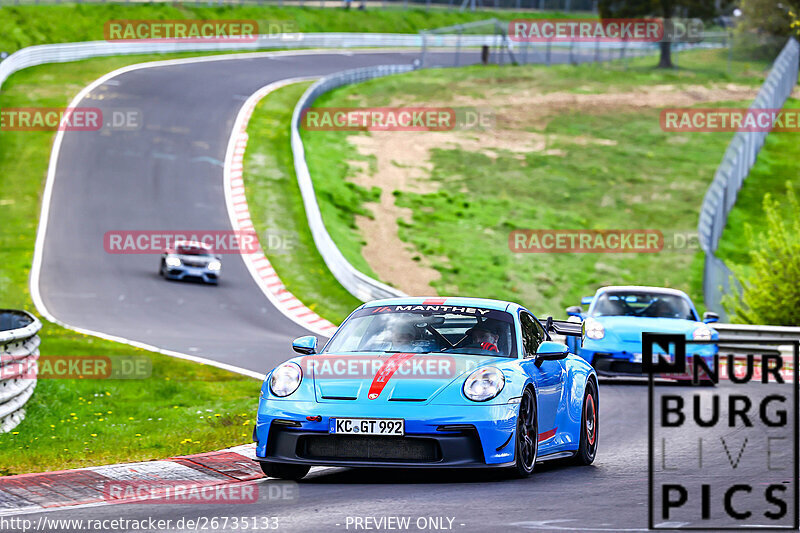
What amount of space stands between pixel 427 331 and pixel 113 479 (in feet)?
8.70

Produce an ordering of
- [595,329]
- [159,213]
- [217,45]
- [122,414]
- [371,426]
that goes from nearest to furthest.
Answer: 1. [371,426]
2. [122,414]
3. [595,329]
4. [159,213]
5. [217,45]

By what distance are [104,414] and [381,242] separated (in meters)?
25.2

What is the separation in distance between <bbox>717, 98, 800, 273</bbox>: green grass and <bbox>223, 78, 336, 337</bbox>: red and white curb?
13.8m

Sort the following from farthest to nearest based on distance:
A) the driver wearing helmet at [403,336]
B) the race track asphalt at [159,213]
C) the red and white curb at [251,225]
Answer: the red and white curb at [251,225] → the race track asphalt at [159,213] → the driver wearing helmet at [403,336]

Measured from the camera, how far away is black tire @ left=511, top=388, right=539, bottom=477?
9406 millimetres

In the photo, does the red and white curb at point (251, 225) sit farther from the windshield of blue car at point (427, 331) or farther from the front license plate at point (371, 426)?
the front license plate at point (371, 426)

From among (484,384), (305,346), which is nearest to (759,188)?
(305,346)

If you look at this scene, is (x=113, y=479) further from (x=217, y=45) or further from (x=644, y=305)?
(x=217, y=45)

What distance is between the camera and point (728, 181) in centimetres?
4197

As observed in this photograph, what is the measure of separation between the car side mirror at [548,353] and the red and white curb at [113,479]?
2.33 meters

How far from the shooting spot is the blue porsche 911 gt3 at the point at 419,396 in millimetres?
9016

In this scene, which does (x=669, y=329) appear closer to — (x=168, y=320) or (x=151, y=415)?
(x=151, y=415)

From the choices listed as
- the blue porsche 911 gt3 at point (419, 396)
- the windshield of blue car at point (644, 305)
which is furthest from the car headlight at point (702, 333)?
the blue porsche 911 gt3 at point (419, 396)

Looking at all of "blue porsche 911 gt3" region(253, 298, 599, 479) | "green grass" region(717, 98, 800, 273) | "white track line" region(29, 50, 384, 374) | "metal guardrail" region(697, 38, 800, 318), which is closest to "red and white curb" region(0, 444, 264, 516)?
"blue porsche 911 gt3" region(253, 298, 599, 479)
